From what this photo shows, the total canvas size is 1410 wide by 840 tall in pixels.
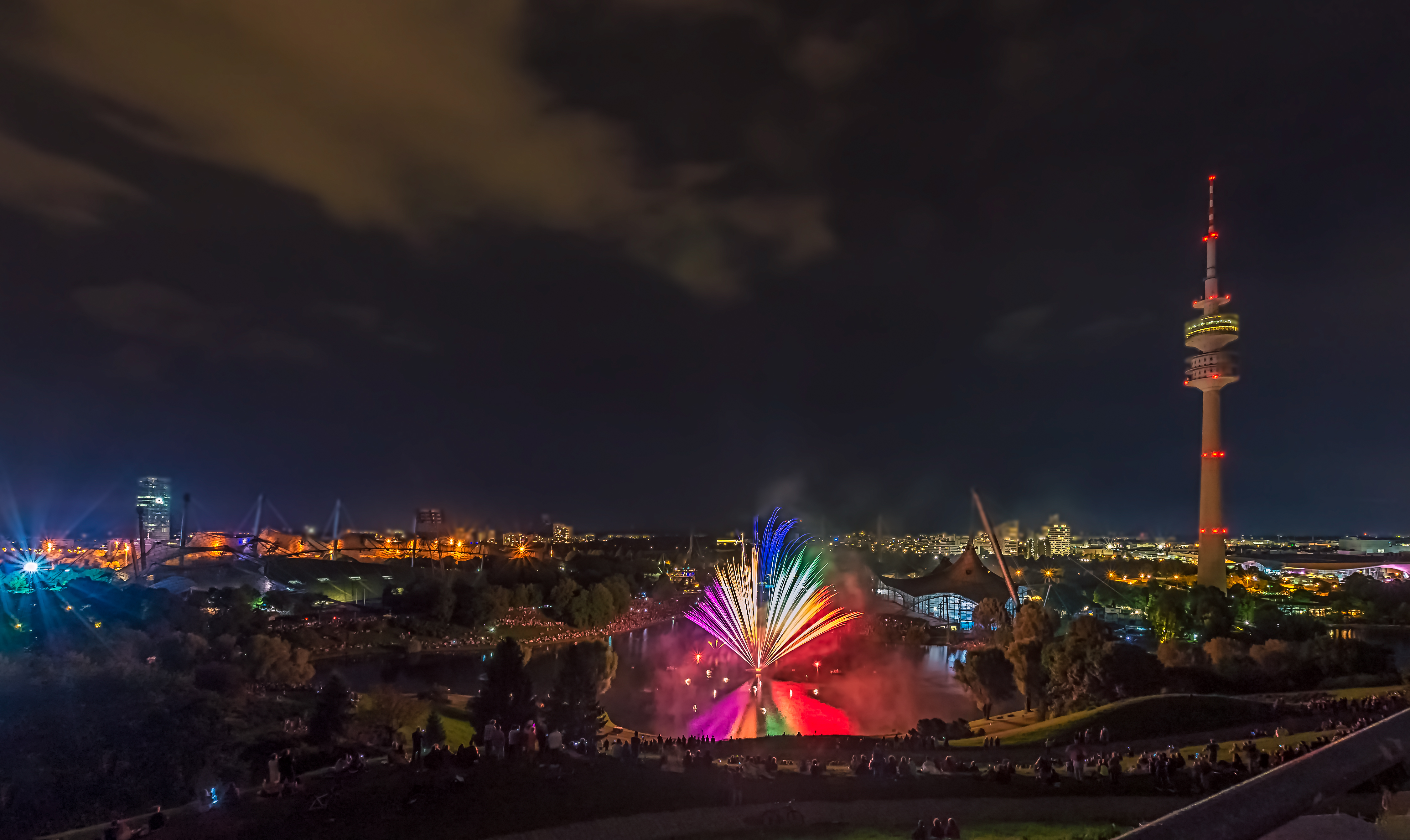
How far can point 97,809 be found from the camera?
2000cm

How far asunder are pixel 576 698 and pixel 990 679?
22.2 meters

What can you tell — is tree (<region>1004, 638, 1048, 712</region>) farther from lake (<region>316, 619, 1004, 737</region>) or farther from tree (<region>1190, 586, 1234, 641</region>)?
tree (<region>1190, 586, 1234, 641</region>)

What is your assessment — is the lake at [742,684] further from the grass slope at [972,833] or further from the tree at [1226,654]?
the grass slope at [972,833]

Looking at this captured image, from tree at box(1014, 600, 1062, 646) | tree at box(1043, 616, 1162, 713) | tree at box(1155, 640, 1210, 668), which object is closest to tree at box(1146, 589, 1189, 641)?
tree at box(1155, 640, 1210, 668)

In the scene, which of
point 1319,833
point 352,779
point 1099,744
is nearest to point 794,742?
point 1099,744

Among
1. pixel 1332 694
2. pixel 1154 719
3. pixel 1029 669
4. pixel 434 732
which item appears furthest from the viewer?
pixel 1029 669

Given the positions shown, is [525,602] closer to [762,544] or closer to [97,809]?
[762,544]

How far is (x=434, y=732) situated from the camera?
28.2 meters

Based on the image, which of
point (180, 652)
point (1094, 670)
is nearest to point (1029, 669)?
point (1094, 670)

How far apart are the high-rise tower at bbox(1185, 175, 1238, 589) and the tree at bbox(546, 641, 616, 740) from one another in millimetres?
87294

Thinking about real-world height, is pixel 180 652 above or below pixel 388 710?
above

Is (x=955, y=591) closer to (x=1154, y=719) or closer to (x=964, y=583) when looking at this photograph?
(x=964, y=583)

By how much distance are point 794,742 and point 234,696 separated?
2295 cm

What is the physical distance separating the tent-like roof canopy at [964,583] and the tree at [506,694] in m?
61.6
